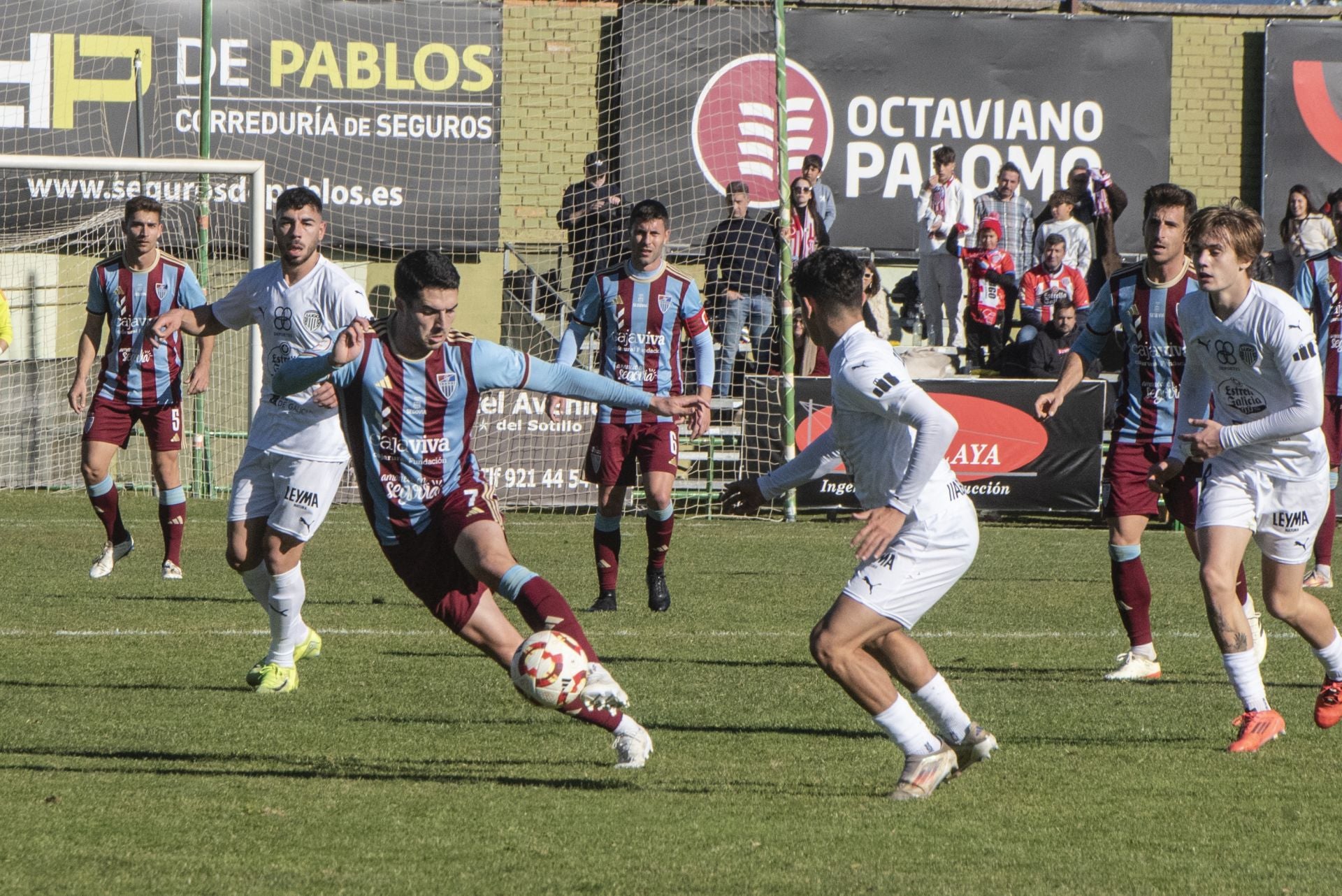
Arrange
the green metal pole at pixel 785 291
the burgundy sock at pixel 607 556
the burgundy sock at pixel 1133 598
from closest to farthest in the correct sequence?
the burgundy sock at pixel 1133 598 → the burgundy sock at pixel 607 556 → the green metal pole at pixel 785 291

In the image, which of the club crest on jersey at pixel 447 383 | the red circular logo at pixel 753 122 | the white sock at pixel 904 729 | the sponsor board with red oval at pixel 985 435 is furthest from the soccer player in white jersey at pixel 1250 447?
the red circular logo at pixel 753 122

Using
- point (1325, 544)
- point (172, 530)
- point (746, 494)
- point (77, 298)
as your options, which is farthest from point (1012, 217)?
point (746, 494)

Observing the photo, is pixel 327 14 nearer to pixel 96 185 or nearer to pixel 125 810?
pixel 96 185

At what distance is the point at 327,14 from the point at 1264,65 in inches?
475

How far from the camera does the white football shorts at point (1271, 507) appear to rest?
20.7 feet

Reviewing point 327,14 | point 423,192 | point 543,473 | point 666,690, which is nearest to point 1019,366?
point 543,473

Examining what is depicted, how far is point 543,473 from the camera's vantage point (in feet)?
55.6

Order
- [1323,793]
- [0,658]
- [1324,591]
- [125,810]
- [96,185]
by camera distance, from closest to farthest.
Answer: [125,810] < [1323,793] < [0,658] < [1324,591] < [96,185]

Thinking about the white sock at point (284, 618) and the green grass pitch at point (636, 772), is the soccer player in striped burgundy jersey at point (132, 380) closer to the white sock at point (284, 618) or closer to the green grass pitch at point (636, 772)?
the green grass pitch at point (636, 772)

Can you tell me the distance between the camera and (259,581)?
299 inches

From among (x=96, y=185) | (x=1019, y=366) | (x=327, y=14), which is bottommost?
(x=1019, y=366)

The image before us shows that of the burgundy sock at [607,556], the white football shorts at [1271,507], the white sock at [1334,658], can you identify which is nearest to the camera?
the white football shorts at [1271,507]

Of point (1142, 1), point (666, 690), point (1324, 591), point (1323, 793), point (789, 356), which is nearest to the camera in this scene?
point (1323, 793)

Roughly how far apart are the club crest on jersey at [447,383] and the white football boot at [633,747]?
1257 mm
